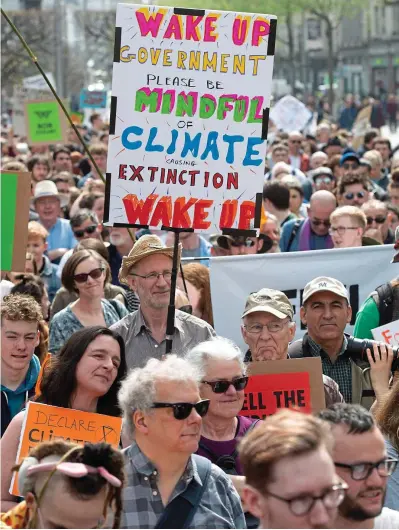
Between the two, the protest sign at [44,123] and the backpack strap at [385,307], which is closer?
the backpack strap at [385,307]

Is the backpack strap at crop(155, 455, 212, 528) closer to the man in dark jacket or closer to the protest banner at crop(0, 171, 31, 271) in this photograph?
the man in dark jacket

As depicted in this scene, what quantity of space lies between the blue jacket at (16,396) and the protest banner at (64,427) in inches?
33.1

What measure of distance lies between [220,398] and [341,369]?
1.38m

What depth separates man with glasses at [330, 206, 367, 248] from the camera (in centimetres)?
960

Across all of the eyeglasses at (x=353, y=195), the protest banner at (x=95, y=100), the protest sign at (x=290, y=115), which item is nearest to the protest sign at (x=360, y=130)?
the protest sign at (x=290, y=115)

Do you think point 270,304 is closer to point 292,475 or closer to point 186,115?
point 186,115

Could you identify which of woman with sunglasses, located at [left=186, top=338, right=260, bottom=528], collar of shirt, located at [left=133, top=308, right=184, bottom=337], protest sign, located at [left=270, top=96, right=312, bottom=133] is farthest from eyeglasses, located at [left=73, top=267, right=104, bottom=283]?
protest sign, located at [left=270, top=96, right=312, bottom=133]

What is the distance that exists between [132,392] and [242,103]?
2.08m

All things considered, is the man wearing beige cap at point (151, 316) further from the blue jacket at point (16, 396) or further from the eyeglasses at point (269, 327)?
the blue jacket at point (16, 396)

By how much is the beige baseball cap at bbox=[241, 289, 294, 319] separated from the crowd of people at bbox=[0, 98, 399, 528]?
1 centimetres

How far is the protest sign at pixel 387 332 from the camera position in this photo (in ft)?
23.2

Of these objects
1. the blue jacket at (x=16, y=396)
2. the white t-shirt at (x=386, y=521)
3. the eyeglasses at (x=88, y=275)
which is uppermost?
the eyeglasses at (x=88, y=275)

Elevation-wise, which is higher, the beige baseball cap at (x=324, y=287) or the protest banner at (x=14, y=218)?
the protest banner at (x=14, y=218)

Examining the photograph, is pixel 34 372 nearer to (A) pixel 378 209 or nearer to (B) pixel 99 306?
(B) pixel 99 306
